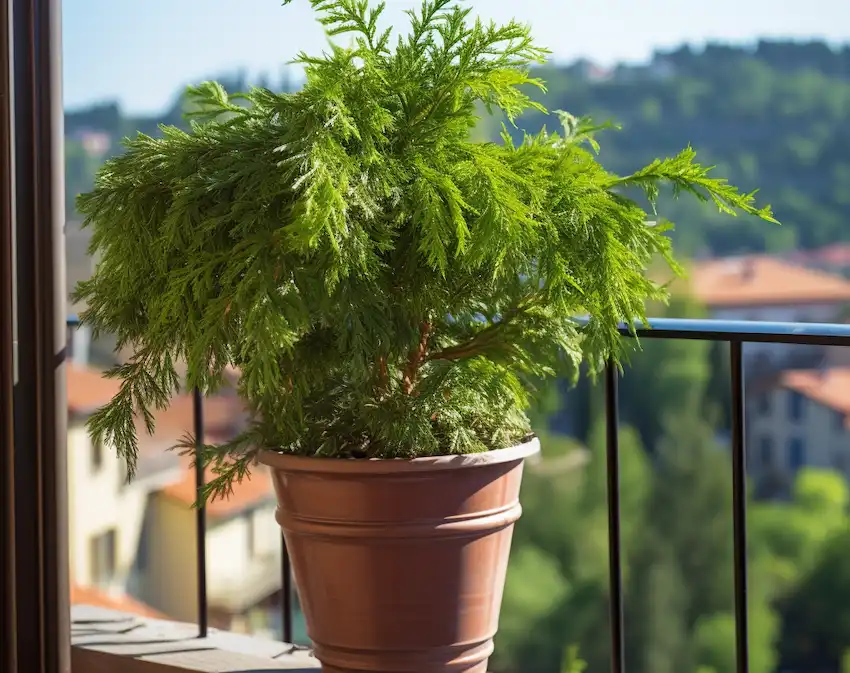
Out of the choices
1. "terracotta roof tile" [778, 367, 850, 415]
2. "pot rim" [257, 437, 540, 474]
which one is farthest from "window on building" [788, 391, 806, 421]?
"pot rim" [257, 437, 540, 474]

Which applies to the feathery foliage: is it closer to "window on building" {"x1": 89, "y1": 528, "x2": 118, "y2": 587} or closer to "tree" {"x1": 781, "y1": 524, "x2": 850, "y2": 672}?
"window on building" {"x1": 89, "y1": 528, "x2": 118, "y2": 587}

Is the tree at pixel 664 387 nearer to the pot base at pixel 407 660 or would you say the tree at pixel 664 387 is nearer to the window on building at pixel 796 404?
the window on building at pixel 796 404

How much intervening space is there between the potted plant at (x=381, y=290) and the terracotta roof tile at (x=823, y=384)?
24.4 m

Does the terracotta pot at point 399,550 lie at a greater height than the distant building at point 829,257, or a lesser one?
lesser

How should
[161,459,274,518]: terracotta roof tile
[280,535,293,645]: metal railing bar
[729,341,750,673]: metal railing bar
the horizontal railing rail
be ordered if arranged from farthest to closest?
[161,459,274,518]: terracotta roof tile, [280,535,293,645]: metal railing bar, [729,341,750,673]: metal railing bar, the horizontal railing rail

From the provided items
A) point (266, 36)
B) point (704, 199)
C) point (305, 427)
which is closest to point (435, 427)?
point (305, 427)

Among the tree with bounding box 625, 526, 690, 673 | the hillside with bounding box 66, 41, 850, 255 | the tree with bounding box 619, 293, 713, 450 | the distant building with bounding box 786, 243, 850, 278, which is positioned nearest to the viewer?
the tree with bounding box 625, 526, 690, 673

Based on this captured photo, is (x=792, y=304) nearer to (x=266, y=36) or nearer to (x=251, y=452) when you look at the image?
(x=266, y=36)

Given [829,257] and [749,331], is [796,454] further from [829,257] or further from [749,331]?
[749,331]

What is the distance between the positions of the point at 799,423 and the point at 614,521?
24.8 m

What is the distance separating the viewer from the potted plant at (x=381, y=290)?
1.17 metres

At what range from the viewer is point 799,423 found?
2466cm

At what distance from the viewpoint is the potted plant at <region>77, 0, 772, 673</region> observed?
1.17 metres

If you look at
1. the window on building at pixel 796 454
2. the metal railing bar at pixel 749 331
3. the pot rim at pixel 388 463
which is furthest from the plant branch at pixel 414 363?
the window on building at pixel 796 454
